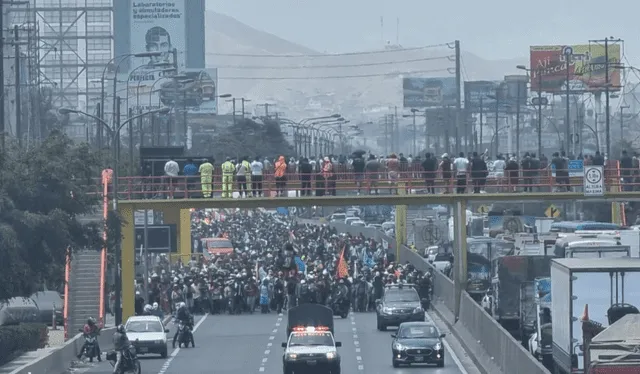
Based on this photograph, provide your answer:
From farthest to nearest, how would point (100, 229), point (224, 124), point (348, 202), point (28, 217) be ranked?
point (224, 124)
point (348, 202)
point (100, 229)
point (28, 217)

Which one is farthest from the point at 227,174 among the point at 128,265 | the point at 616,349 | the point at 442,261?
the point at 616,349

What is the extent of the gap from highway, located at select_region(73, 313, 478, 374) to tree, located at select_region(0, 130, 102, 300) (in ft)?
9.91

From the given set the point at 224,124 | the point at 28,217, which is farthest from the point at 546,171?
the point at 224,124

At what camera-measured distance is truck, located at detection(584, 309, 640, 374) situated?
25.2m

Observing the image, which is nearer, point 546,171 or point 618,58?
point 546,171

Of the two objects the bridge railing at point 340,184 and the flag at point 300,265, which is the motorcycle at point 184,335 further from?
the flag at point 300,265

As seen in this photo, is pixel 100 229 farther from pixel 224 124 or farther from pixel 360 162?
pixel 224 124

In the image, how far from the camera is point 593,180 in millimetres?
52688

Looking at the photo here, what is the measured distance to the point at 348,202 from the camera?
2124 inches

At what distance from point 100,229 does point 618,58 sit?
393ft

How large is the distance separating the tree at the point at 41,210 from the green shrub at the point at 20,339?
0.95 m

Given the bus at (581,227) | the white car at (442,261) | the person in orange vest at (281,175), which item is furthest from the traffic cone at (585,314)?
the white car at (442,261)

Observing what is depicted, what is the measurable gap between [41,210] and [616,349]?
61.0 feet

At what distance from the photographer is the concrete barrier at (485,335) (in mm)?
31016
